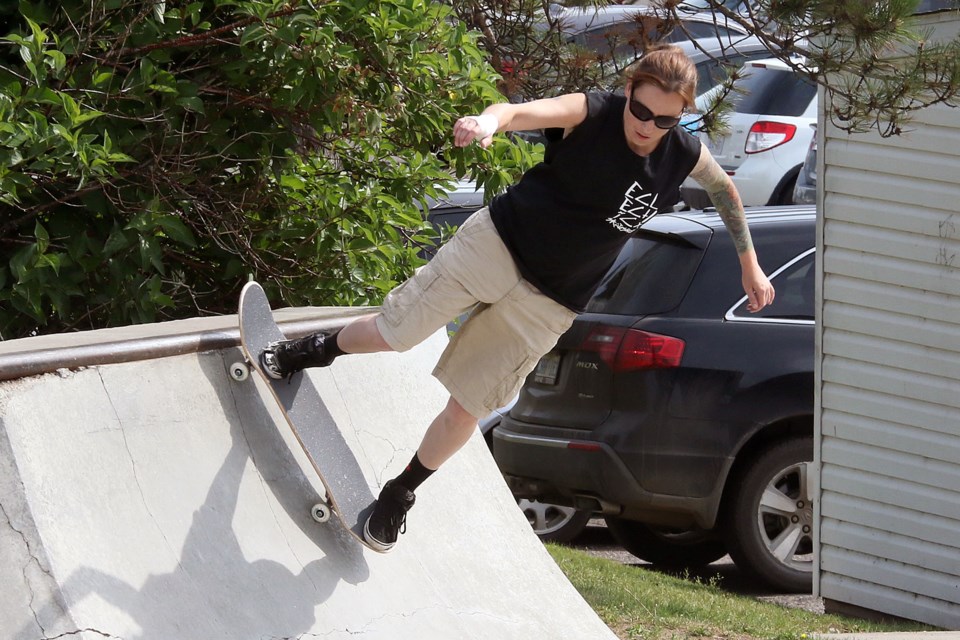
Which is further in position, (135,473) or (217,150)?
(217,150)

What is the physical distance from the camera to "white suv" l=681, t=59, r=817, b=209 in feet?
40.3

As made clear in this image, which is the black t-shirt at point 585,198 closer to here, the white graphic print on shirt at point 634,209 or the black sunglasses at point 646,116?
the white graphic print on shirt at point 634,209

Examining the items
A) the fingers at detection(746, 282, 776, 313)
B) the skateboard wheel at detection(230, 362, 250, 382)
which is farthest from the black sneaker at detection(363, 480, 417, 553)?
the fingers at detection(746, 282, 776, 313)

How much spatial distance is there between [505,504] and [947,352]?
8.44ft

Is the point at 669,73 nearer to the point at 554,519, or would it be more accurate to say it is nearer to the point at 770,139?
the point at 554,519

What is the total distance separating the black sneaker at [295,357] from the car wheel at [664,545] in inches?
142

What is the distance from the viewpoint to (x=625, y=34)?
21.3ft

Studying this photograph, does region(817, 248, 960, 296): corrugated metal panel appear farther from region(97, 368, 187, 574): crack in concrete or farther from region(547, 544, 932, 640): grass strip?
region(97, 368, 187, 574): crack in concrete

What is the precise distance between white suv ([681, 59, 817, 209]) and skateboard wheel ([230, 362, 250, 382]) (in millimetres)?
8476

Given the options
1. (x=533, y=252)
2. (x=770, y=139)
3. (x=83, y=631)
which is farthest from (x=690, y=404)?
(x=770, y=139)

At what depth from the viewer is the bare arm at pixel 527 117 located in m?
3.52

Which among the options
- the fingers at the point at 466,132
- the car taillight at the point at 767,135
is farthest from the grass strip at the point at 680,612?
the car taillight at the point at 767,135

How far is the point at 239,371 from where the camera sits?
4492 millimetres

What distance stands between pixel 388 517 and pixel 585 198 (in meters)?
1.32
